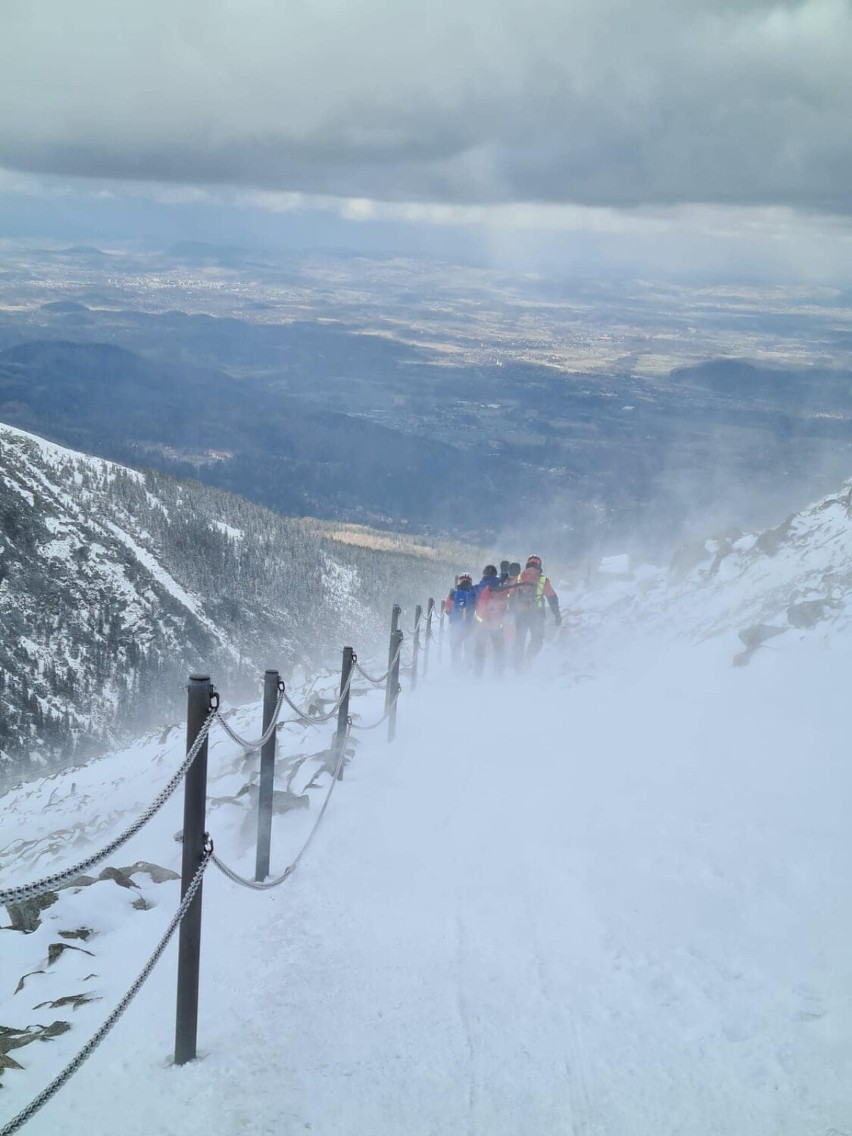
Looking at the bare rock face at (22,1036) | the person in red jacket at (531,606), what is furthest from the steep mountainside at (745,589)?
the bare rock face at (22,1036)

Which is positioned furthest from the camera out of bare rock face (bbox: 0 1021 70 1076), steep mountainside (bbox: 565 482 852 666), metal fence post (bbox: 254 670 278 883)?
steep mountainside (bbox: 565 482 852 666)

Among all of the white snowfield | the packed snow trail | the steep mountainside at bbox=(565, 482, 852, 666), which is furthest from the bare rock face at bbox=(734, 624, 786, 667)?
the packed snow trail

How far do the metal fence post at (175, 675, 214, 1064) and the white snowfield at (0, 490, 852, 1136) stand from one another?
20cm

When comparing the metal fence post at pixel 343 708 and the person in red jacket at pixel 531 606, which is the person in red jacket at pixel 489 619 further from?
the metal fence post at pixel 343 708

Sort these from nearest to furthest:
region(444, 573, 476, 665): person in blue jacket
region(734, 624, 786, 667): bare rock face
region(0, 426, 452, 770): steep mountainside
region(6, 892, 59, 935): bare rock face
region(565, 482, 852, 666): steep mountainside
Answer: region(6, 892, 59, 935): bare rock face, region(734, 624, 786, 667): bare rock face, region(565, 482, 852, 666): steep mountainside, region(444, 573, 476, 665): person in blue jacket, region(0, 426, 452, 770): steep mountainside

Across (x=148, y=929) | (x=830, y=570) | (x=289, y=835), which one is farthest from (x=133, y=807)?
(x=830, y=570)

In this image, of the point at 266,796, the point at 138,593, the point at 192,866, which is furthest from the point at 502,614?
the point at 138,593

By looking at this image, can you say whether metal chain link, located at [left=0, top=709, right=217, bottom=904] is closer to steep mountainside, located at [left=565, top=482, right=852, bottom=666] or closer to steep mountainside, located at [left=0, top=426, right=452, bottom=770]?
steep mountainside, located at [left=565, top=482, right=852, bottom=666]

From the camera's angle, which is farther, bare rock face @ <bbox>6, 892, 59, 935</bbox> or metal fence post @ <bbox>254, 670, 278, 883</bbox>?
metal fence post @ <bbox>254, 670, 278, 883</bbox>

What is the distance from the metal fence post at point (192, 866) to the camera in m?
4.09

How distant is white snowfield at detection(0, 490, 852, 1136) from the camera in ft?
13.7

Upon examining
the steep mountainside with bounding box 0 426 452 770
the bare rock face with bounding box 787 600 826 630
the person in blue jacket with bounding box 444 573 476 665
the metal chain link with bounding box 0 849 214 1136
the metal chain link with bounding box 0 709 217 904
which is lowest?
the steep mountainside with bounding box 0 426 452 770

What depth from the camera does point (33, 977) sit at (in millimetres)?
5184

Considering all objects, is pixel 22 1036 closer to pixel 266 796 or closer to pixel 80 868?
pixel 80 868
